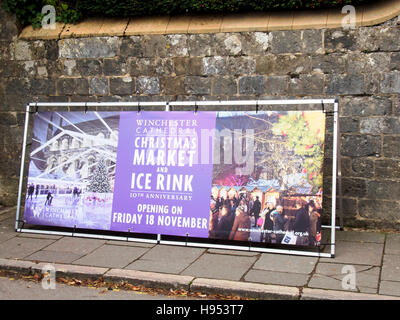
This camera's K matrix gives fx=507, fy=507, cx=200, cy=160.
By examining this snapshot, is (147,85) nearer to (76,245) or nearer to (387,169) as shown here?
(76,245)

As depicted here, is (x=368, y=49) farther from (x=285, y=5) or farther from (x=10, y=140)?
(x=10, y=140)

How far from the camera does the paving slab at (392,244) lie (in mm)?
5232

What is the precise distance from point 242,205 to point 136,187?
1224mm

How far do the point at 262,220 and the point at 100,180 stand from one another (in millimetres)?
1925

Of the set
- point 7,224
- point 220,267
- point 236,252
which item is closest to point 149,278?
point 220,267

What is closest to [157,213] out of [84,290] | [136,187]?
[136,187]

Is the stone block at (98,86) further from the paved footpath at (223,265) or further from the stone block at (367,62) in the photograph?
the stone block at (367,62)

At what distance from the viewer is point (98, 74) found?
23.3 ft

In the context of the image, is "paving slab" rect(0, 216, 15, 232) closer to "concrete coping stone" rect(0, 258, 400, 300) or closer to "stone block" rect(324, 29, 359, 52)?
"concrete coping stone" rect(0, 258, 400, 300)

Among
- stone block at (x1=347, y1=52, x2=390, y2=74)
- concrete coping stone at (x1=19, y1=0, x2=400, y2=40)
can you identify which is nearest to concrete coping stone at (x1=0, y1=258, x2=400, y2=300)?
stone block at (x1=347, y1=52, x2=390, y2=74)

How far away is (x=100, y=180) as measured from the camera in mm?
5824

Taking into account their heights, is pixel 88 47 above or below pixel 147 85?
above

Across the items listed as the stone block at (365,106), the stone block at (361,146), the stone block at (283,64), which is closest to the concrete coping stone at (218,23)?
the stone block at (283,64)

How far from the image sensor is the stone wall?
19.6ft
